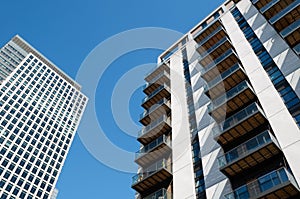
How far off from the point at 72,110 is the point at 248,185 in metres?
101

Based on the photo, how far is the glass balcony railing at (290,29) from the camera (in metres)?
24.2

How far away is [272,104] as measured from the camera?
71.2 ft

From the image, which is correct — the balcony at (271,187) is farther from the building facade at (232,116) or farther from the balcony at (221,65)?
the balcony at (221,65)

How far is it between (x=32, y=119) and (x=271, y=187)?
88600 mm

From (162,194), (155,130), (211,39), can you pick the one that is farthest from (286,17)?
(162,194)

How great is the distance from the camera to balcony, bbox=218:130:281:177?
19016mm

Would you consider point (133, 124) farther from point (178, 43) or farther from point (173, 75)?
point (178, 43)

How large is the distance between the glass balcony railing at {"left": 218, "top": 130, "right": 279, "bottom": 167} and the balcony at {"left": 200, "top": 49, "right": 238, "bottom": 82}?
9.85 m

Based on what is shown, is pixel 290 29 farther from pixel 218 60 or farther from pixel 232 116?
pixel 232 116

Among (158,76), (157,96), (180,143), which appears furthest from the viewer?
(158,76)

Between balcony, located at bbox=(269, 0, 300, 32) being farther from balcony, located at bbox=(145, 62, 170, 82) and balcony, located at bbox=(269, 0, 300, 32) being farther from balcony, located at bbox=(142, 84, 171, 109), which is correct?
balcony, located at bbox=(145, 62, 170, 82)

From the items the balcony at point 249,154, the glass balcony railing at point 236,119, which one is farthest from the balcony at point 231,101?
the balcony at point 249,154

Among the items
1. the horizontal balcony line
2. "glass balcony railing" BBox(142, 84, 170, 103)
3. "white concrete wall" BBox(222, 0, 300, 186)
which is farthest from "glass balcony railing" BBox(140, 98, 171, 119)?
"white concrete wall" BBox(222, 0, 300, 186)

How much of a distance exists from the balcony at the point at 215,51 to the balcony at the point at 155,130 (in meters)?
6.88
